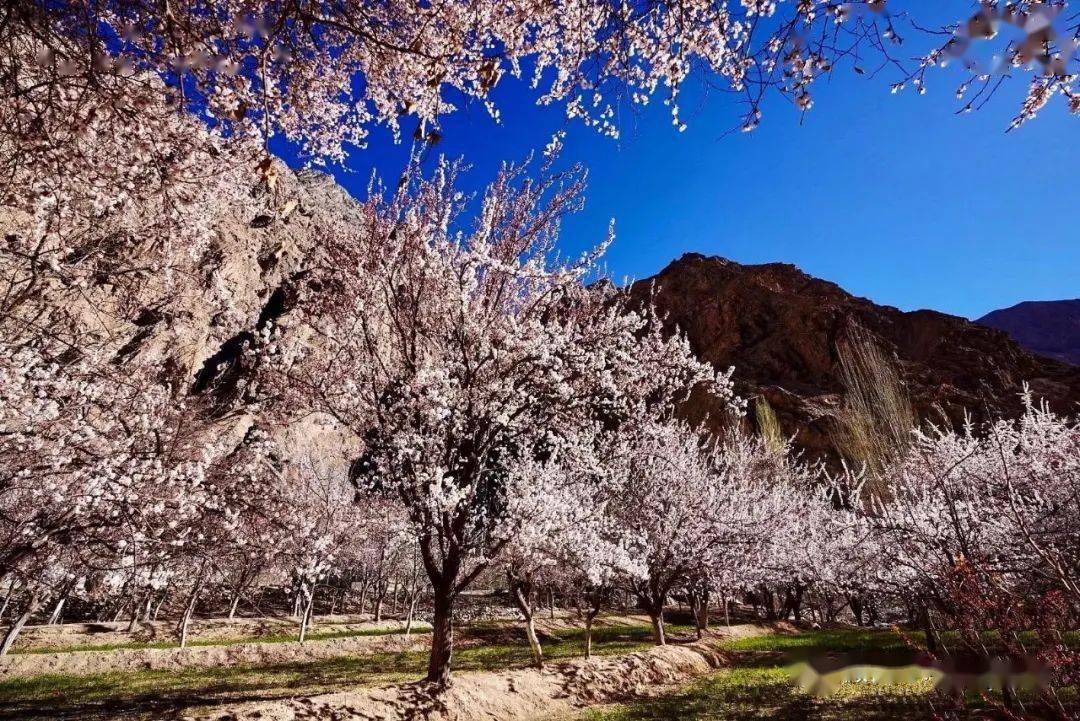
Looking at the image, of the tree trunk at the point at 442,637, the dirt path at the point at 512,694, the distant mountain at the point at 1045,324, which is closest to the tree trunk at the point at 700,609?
the dirt path at the point at 512,694

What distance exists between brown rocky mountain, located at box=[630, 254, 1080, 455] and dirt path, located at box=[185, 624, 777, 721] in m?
41.0

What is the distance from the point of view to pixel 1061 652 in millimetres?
5250

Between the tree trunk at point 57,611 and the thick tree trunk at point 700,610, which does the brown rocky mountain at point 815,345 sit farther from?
the tree trunk at point 57,611

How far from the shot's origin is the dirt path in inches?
306

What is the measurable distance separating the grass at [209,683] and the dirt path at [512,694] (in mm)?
2088

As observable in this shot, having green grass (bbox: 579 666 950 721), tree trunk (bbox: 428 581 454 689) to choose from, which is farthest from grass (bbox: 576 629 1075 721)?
tree trunk (bbox: 428 581 454 689)

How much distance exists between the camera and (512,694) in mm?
10172

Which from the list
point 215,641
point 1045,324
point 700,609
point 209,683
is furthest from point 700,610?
point 1045,324

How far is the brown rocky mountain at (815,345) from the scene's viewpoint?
193ft

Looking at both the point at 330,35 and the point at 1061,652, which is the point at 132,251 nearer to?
the point at 330,35

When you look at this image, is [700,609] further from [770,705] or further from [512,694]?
[512,694]

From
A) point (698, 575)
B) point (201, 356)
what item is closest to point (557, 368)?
point (698, 575)

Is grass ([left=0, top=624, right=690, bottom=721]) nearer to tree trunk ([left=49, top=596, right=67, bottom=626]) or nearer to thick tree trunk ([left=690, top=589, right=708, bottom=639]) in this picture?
thick tree trunk ([left=690, top=589, right=708, bottom=639])

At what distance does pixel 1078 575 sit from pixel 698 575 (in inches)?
427
